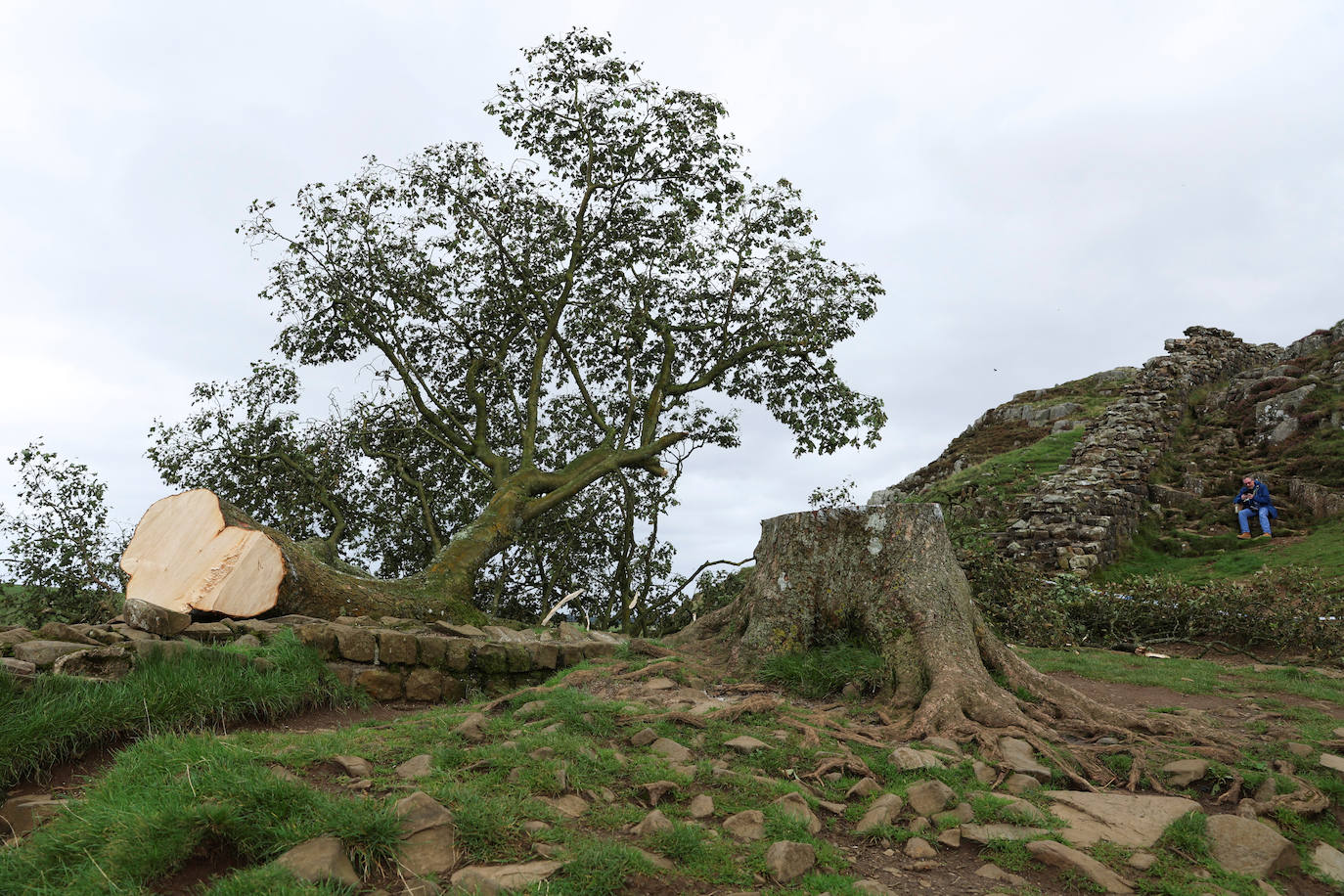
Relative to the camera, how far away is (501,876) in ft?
12.7

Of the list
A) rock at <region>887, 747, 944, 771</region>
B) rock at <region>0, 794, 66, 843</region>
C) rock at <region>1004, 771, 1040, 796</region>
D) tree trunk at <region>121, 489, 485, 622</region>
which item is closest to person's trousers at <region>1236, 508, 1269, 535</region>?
rock at <region>1004, 771, 1040, 796</region>

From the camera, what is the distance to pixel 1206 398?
31.4 meters

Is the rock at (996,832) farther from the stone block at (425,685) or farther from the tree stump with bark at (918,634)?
the stone block at (425,685)

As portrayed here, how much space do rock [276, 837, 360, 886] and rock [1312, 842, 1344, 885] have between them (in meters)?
5.63

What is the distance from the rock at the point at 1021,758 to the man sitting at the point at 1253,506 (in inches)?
707

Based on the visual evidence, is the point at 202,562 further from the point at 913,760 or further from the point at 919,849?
the point at 919,849

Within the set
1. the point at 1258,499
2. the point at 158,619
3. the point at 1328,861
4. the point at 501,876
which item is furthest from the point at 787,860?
the point at 1258,499

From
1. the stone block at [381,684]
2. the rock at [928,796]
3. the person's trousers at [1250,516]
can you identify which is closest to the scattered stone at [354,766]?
the stone block at [381,684]

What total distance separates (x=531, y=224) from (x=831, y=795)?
47.5 feet

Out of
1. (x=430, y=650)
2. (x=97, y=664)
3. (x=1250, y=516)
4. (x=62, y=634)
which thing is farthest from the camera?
(x=1250, y=516)

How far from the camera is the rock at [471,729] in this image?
5781mm

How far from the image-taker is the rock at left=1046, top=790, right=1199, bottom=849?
4.94 metres

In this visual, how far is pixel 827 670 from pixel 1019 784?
91.4 inches

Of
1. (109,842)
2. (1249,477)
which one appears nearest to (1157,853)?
(109,842)
